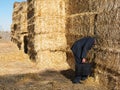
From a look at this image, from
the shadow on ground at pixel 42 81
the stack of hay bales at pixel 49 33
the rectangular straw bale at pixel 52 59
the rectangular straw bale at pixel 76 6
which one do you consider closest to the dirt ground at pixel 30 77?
the shadow on ground at pixel 42 81

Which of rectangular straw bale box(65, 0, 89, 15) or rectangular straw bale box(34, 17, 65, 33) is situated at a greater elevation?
rectangular straw bale box(65, 0, 89, 15)

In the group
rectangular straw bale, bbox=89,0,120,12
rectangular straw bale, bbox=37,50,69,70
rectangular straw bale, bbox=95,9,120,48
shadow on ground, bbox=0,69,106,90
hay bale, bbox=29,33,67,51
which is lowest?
shadow on ground, bbox=0,69,106,90

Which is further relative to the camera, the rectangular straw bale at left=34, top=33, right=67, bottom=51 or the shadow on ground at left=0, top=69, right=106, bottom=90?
the rectangular straw bale at left=34, top=33, right=67, bottom=51

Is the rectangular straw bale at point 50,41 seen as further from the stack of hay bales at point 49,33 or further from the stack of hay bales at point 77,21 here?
the stack of hay bales at point 77,21

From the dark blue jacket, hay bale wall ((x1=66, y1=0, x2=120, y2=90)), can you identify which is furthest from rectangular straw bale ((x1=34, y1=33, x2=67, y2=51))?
the dark blue jacket

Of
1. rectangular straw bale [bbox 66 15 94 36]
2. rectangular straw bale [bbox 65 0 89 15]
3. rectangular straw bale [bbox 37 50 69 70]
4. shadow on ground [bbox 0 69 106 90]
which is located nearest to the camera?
shadow on ground [bbox 0 69 106 90]

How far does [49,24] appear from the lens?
1168cm

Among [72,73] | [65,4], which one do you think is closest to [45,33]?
[65,4]

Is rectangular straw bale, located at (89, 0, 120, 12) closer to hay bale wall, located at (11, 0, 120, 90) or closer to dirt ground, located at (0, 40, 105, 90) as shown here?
hay bale wall, located at (11, 0, 120, 90)

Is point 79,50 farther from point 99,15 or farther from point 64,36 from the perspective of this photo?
point 64,36

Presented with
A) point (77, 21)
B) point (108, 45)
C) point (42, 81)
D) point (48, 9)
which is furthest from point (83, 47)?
point (48, 9)

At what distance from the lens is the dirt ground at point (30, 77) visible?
27.4ft

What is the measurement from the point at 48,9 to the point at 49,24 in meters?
0.54

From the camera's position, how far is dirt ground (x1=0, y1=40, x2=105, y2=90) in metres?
8.34
